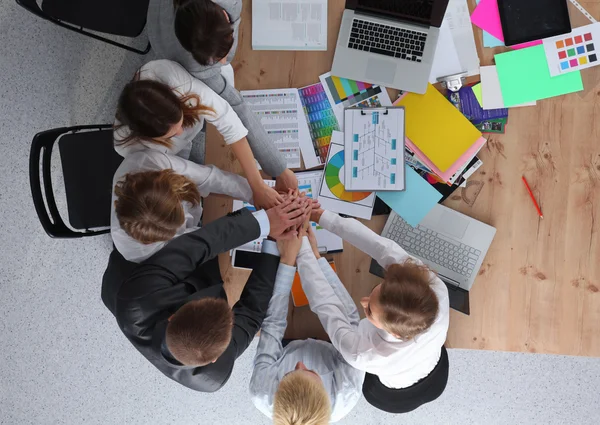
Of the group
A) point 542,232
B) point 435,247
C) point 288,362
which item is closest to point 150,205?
point 288,362

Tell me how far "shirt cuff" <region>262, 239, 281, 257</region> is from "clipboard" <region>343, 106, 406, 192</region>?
12.2 inches

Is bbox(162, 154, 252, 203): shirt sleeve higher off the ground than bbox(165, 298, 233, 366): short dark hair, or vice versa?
bbox(162, 154, 252, 203): shirt sleeve

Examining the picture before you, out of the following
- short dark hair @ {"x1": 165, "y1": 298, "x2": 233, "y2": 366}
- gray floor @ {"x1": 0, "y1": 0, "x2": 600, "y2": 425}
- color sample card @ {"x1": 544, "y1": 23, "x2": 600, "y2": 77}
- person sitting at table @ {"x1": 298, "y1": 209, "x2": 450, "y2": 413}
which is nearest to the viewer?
short dark hair @ {"x1": 165, "y1": 298, "x2": 233, "y2": 366}

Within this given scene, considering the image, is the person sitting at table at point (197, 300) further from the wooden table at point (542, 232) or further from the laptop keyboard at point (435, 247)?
the wooden table at point (542, 232)

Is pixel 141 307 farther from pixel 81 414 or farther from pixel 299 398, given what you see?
pixel 81 414

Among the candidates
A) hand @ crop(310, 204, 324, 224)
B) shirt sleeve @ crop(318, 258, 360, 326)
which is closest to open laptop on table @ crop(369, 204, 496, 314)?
shirt sleeve @ crop(318, 258, 360, 326)

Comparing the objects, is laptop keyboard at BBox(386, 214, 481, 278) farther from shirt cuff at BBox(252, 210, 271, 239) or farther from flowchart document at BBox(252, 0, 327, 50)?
flowchart document at BBox(252, 0, 327, 50)

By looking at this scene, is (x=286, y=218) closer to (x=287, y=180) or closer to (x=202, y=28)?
(x=287, y=180)

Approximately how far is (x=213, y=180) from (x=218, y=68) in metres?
0.35

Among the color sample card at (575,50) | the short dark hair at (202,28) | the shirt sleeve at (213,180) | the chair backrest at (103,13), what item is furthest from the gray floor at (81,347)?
the color sample card at (575,50)

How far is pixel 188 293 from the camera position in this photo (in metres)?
1.41

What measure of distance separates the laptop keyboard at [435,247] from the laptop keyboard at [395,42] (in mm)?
541

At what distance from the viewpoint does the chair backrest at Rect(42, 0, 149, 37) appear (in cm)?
171

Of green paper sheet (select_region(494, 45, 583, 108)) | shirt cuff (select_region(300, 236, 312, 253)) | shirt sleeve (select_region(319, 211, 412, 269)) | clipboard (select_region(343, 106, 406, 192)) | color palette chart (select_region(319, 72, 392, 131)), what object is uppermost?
green paper sheet (select_region(494, 45, 583, 108))
